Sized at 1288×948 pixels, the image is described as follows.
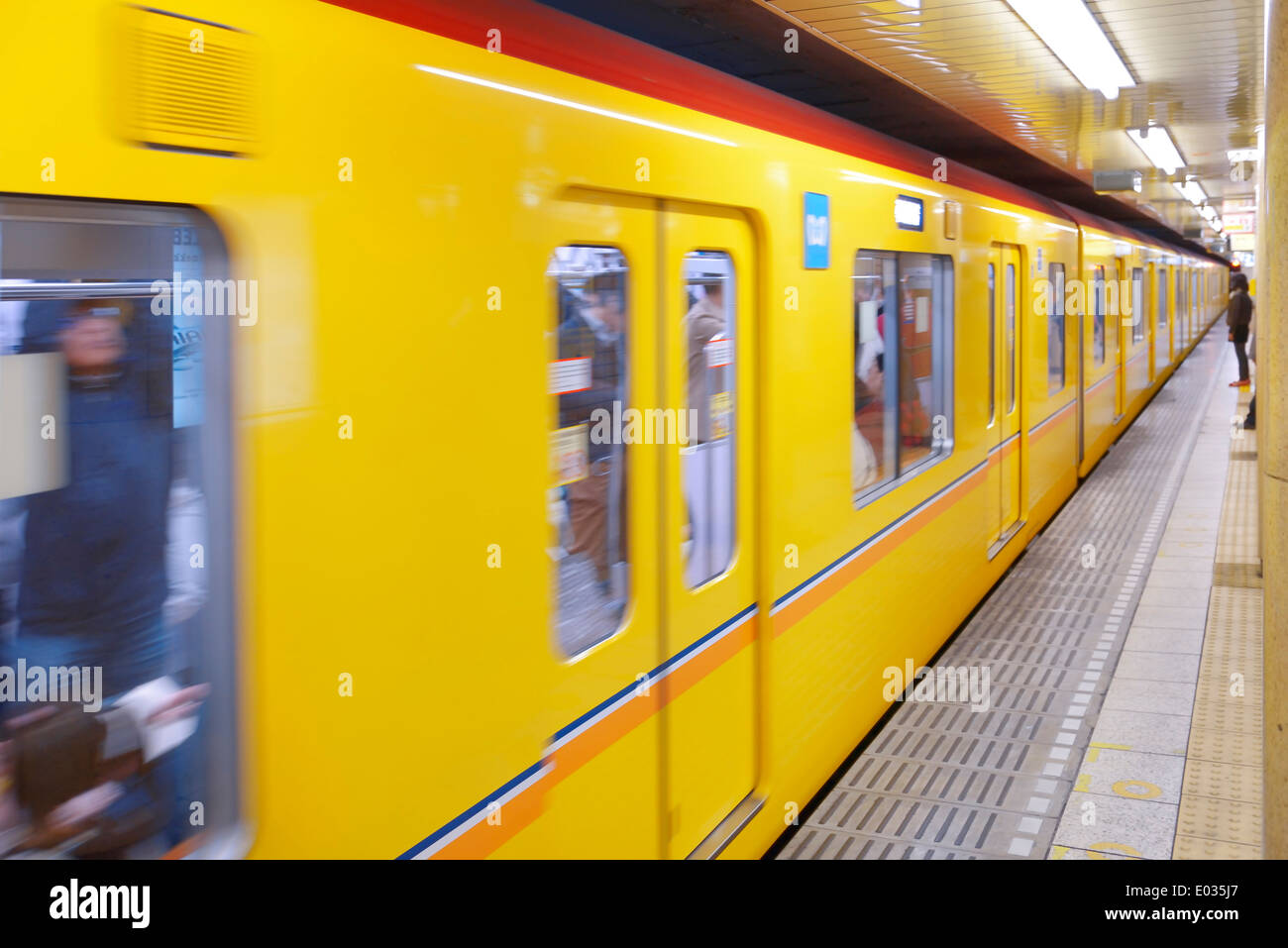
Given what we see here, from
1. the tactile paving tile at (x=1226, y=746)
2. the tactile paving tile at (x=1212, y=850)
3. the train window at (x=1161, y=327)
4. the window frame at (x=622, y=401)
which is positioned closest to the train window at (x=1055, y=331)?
the tactile paving tile at (x=1226, y=746)

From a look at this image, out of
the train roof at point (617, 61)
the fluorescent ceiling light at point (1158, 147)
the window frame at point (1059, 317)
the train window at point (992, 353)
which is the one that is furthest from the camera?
the window frame at point (1059, 317)

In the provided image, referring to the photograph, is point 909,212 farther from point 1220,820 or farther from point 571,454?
point 571,454

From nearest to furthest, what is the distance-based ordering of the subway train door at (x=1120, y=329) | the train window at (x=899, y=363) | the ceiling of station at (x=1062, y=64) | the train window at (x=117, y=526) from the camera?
the train window at (x=117, y=526) → the ceiling of station at (x=1062, y=64) → the train window at (x=899, y=363) → the subway train door at (x=1120, y=329)

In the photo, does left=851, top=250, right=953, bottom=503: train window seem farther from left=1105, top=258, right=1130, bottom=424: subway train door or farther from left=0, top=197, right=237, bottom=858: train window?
left=1105, top=258, right=1130, bottom=424: subway train door

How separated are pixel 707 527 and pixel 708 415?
0.31 metres

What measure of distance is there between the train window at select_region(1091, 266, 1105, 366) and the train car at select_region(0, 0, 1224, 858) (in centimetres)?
763

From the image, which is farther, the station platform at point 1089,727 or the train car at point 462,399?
the station platform at point 1089,727

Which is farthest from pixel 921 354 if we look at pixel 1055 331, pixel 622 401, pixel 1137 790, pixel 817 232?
pixel 1055 331

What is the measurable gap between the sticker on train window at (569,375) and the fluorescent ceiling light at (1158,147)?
264 inches

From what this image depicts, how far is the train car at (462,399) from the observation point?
1573mm

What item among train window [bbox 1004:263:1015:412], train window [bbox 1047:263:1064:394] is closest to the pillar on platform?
train window [bbox 1004:263:1015:412]

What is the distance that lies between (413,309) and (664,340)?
1071 millimetres

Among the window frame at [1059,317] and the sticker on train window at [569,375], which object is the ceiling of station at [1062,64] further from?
the sticker on train window at [569,375]

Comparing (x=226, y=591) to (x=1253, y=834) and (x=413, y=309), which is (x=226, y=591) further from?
(x=1253, y=834)
